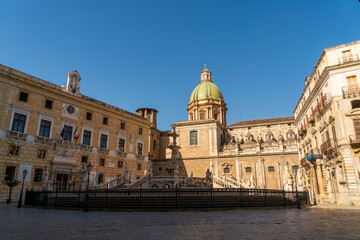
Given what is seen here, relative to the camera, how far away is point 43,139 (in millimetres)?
24250

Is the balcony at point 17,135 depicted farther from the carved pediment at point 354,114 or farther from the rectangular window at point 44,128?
the carved pediment at point 354,114

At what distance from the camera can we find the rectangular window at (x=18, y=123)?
22519 mm

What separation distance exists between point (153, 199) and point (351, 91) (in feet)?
62.7

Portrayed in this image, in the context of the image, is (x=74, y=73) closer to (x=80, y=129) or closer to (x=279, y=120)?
(x=80, y=129)

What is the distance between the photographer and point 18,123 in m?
22.8

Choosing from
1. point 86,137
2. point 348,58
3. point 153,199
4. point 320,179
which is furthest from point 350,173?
point 86,137

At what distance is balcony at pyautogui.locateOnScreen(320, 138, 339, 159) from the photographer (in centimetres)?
2153

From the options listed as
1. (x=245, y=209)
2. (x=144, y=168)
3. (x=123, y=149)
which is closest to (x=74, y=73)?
(x=123, y=149)

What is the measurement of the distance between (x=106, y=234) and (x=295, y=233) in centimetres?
508

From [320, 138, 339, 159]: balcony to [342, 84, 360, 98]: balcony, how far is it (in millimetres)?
4021

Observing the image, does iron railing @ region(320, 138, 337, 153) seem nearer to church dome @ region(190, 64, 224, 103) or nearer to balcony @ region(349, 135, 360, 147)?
Result: balcony @ region(349, 135, 360, 147)

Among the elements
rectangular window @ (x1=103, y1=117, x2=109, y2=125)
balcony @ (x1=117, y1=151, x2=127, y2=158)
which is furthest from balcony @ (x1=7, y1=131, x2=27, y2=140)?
balcony @ (x1=117, y1=151, x2=127, y2=158)

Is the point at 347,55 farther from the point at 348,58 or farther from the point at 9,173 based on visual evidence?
the point at 9,173

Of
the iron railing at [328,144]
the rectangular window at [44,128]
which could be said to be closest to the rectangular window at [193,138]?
the iron railing at [328,144]
